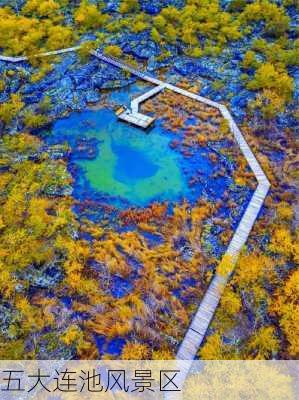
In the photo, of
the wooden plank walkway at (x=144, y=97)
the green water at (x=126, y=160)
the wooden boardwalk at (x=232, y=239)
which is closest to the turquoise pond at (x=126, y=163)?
the green water at (x=126, y=160)

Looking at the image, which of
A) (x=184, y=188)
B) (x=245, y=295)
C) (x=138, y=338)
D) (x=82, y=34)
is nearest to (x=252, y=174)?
(x=184, y=188)

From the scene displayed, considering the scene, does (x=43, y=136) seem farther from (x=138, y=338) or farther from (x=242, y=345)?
(x=242, y=345)

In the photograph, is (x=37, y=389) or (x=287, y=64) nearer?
(x=37, y=389)

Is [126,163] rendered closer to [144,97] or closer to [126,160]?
[126,160]

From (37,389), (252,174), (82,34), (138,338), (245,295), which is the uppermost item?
(82,34)

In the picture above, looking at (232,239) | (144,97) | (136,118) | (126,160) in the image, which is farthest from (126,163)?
(232,239)

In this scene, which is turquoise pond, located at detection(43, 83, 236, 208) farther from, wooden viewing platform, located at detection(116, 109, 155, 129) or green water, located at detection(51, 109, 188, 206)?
wooden viewing platform, located at detection(116, 109, 155, 129)
